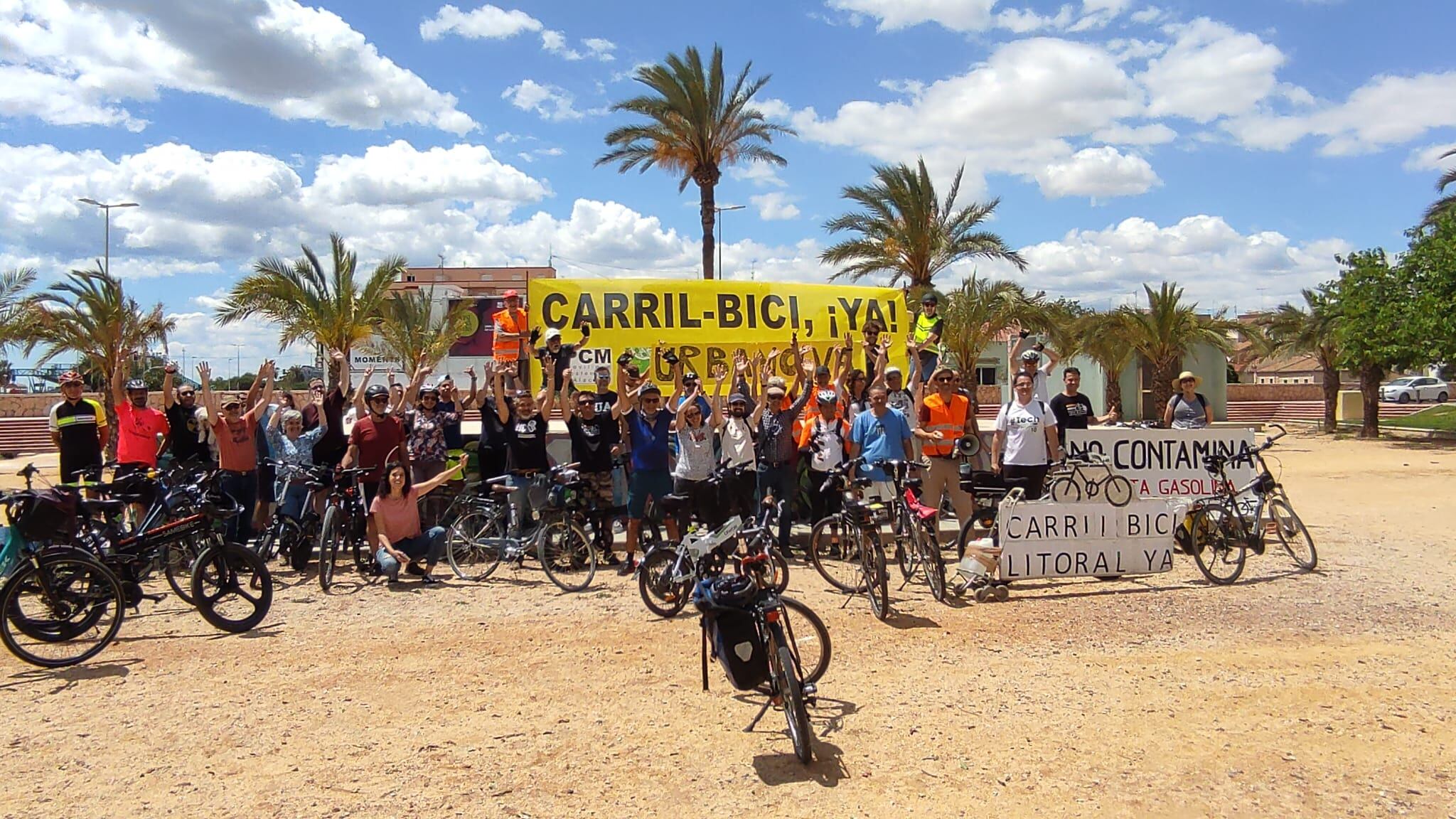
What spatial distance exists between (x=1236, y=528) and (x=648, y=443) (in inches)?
205

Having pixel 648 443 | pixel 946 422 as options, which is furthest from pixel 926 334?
pixel 648 443

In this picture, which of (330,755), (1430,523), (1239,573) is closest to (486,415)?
(330,755)

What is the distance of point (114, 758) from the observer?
479cm

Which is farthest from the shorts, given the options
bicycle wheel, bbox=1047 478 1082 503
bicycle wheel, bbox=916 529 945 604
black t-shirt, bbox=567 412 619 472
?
bicycle wheel, bbox=1047 478 1082 503

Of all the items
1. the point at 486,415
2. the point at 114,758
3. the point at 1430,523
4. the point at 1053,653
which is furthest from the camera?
the point at 1430,523

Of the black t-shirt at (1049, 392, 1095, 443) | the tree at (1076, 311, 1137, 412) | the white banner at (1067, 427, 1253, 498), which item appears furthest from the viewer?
the tree at (1076, 311, 1137, 412)

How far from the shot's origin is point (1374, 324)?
2789cm

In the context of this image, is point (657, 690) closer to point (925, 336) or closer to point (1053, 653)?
point (1053, 653)

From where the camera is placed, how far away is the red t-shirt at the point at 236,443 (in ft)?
30.9

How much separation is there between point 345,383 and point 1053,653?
25.3ft

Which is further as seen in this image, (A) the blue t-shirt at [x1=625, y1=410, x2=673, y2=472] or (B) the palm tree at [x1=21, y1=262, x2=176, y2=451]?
(B) the palm tree at [x1=21, y1=262, x2=176, y2=451]

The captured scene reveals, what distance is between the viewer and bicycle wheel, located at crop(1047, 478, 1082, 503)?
854 centimetres

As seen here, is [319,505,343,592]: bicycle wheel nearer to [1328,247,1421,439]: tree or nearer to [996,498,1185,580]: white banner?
[996,498,1185,580]: white banner

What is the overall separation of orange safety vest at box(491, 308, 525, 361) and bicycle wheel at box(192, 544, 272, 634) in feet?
16.5
